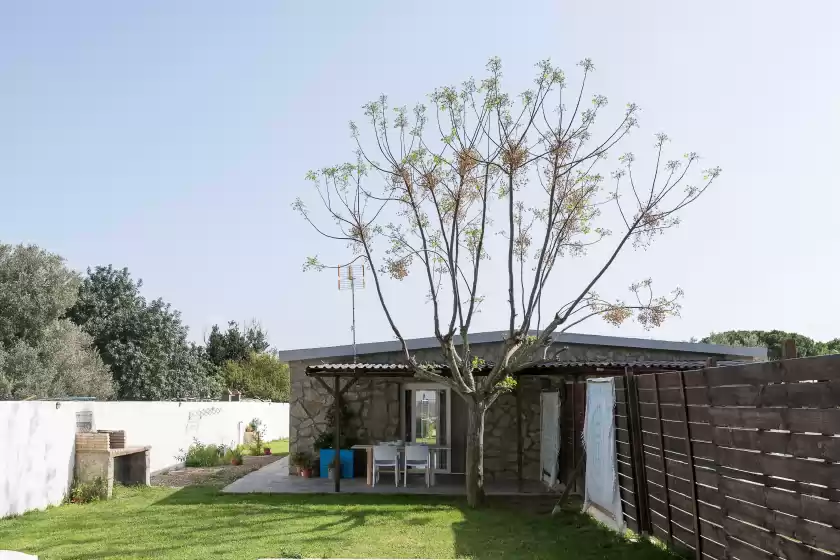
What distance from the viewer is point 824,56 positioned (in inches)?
398

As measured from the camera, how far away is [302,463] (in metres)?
16.2

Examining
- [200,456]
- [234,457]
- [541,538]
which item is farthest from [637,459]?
[200,456]

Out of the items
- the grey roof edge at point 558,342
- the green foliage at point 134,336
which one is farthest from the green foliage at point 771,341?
the grey roof edge at point 558,342

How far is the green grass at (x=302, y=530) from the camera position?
884 cm

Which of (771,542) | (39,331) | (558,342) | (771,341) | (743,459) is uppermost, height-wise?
(771,341)

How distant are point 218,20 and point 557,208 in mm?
5909

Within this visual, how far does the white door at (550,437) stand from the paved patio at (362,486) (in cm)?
31

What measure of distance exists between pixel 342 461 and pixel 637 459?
8576 millimetres

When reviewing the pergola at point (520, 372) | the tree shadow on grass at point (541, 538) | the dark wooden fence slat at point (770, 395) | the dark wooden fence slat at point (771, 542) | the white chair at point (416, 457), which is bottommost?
the tree shadow on grass at point (541, 538)

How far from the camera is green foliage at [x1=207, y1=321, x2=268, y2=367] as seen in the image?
146ft

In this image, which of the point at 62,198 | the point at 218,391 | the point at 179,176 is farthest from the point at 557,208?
the point at 218,391

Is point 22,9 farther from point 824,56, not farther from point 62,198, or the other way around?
point 824,56

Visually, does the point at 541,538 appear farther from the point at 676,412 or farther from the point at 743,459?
the point at 743,459

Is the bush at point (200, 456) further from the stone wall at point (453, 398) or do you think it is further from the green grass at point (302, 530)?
the green grass at point (302, 530)
